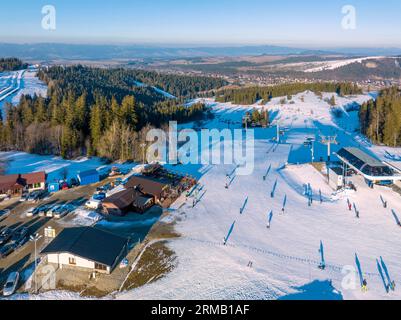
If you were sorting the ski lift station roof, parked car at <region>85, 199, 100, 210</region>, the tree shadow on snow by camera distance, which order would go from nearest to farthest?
the tree shadow on snow, parked car at <region>85, 199, 100, 210</region>, the ski lift station roof

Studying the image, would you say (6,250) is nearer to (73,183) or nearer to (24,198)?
(24,198)

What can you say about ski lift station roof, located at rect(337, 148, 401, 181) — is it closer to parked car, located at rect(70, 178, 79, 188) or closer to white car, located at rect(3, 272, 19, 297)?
parked car, located at rect(70, 178, 79, 188)

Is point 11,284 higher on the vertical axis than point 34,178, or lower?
lower

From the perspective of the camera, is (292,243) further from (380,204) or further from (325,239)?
(380,204)

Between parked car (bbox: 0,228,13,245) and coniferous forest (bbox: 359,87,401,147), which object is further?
coniferous forest (bbox: 359,87,401,147)

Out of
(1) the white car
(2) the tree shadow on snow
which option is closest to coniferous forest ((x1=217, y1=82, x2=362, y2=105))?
(2) the tree shadow on snow

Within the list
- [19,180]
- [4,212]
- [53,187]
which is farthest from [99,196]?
[19,180]
